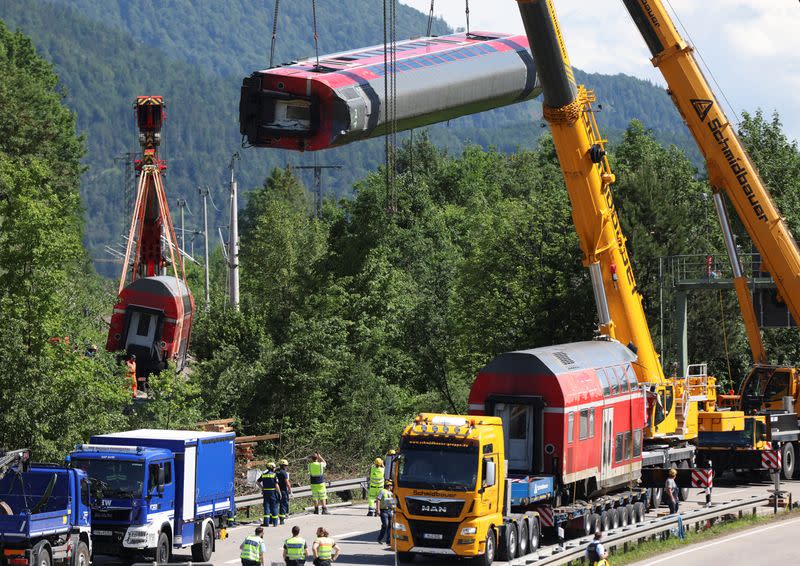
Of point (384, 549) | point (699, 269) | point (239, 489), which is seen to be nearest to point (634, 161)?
point (699, 269)

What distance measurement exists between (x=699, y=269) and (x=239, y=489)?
2651cm

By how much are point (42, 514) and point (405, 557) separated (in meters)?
7.80

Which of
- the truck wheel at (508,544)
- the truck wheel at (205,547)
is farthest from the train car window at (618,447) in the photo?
the truck wheel at (205,547)

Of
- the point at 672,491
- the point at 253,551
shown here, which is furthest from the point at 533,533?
the point at 253,551

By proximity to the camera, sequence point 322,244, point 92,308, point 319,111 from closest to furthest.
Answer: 1. point 319,111
2. point 92,308
3. point 322,244

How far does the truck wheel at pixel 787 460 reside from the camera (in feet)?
144

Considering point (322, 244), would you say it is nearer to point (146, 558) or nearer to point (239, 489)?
point (239, 489)

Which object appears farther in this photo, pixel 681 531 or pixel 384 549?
pixel 681 531

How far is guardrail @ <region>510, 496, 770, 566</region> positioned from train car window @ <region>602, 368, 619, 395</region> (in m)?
3.03

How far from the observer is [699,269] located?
59562mm

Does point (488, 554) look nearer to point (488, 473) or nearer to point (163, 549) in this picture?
point (488, 473)

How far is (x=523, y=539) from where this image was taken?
28.5 metres

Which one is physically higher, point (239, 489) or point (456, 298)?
point (456, 298)

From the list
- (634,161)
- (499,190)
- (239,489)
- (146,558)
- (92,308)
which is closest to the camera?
(146,558)
